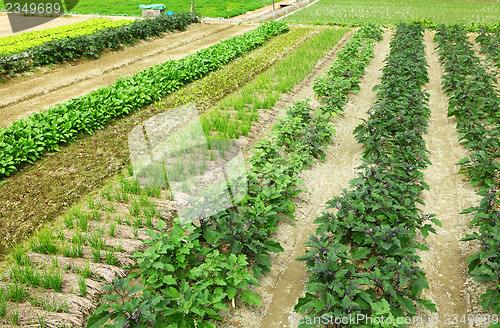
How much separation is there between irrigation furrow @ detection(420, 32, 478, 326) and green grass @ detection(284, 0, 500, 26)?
1271 cm

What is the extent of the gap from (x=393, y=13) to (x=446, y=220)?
1998 centimetres

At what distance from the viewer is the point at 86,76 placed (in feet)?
33.6

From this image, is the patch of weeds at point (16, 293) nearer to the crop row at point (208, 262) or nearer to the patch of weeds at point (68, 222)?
the crop row at point (208, 262)

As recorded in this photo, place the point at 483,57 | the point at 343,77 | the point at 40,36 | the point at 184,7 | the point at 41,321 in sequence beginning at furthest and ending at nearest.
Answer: the point at 184,7, the point at 40,36, the point at 483,57, the point at 343,77, the point at 41,321

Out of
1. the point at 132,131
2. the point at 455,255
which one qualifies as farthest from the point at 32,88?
the point at 455,255

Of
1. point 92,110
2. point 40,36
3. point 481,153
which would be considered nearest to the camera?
point 481,153

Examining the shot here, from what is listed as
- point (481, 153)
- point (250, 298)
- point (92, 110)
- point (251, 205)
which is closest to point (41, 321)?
point (250, 298)

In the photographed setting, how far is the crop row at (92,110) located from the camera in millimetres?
5461

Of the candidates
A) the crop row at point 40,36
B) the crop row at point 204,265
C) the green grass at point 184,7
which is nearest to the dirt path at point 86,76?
the crop row at point 40,36

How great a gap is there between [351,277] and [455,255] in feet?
4.40

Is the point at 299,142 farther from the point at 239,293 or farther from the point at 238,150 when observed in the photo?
the point at 239,293

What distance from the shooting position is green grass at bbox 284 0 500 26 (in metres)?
18.1

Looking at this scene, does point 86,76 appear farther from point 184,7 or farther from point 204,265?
point 184,7

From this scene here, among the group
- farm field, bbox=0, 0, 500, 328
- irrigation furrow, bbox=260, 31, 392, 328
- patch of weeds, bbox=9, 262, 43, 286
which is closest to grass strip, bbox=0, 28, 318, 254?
farm field, bbox=0, 0, 500, 328
